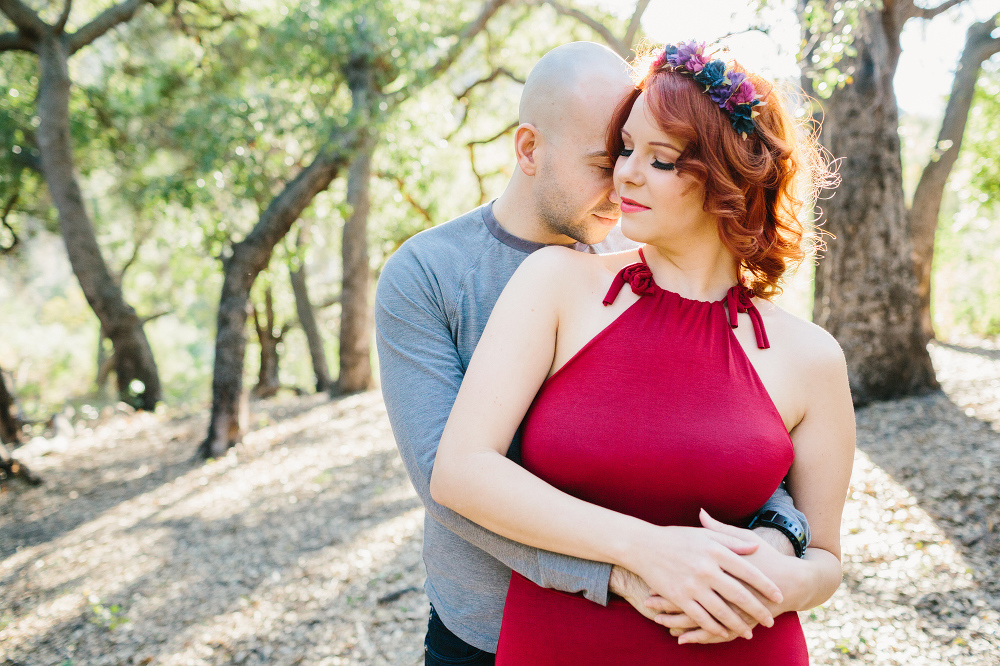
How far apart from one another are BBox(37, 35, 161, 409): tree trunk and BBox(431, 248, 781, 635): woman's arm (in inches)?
395

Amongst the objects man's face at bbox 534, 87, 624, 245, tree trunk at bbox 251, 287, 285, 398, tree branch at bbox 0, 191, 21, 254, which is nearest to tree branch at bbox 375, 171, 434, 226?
tree trunk at bbox 251, 287, 285, 398

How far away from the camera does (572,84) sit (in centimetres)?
175

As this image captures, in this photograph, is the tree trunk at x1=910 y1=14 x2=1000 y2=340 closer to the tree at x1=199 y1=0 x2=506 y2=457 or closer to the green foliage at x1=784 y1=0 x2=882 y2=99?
the green foliage at x1=784 y1=0 x2=882 y2=99

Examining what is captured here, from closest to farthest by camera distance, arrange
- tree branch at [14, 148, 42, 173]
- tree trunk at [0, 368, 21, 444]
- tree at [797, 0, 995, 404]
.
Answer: tree at [797, 0, 995, 404]
tree trunk at [0, 368, 21, 444]
tree branch at [14, 148, 42, 173]

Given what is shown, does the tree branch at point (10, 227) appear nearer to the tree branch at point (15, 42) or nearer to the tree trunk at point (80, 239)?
the tree trunk at point (80, 239)

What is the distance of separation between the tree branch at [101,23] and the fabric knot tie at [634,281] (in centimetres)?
1001

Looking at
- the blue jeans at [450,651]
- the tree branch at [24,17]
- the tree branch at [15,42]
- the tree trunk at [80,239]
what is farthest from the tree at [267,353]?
Answer: the blue jeans at [450,651]

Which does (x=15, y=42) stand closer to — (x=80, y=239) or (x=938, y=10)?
(x=80, y=239)

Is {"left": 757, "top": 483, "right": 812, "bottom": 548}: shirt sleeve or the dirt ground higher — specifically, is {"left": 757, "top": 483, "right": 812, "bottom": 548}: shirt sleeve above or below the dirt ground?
above

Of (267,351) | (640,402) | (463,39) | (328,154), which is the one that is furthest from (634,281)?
(267,351)

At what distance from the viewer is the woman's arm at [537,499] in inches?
48.1

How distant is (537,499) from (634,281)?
590 mm

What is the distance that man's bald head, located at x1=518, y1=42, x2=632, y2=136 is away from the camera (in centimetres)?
172

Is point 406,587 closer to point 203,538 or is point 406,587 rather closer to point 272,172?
point 203,538
